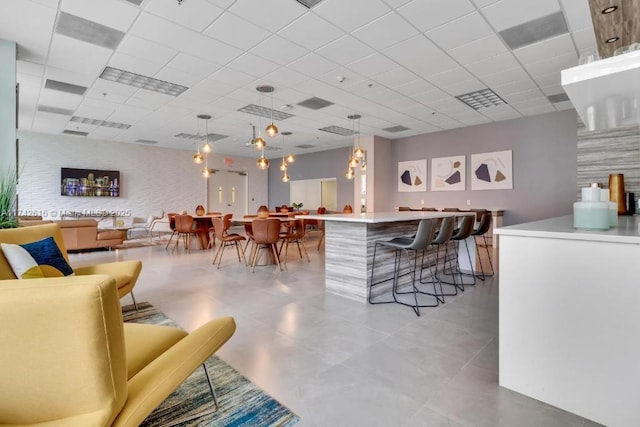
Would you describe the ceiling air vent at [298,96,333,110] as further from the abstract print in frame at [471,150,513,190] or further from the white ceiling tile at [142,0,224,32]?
the abstract print in frame at [471,150,513,190]

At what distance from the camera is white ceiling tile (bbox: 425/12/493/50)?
3.50 m

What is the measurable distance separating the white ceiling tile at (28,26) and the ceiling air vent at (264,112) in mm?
3211

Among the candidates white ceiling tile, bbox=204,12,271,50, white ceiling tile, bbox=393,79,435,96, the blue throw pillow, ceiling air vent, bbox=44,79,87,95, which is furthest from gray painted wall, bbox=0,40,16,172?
white ceiling tile, bbox=393,79,435,96

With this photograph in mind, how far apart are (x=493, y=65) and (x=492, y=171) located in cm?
376

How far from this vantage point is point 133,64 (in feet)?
14.7

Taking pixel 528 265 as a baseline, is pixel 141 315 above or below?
below

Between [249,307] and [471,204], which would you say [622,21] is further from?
[471,204]

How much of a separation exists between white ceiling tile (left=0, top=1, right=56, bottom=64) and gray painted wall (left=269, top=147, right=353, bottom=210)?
8241mm

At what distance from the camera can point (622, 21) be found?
215 cm

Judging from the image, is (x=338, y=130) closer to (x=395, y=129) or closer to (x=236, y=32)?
(x=395, y=129)

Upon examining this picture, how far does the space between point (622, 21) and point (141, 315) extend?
4.46 metres

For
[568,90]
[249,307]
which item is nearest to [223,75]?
[249,307]

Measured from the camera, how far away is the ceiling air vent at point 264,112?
21.5 ft

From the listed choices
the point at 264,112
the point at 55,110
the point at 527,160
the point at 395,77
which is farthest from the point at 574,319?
the point at 55,110
